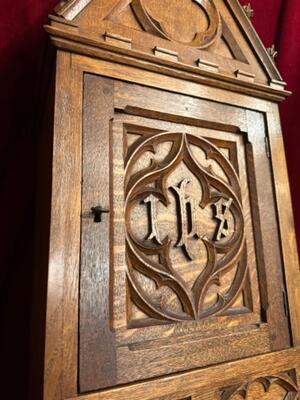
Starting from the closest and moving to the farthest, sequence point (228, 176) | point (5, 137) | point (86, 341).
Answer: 1. point (86, 341)
2. point (228, 176)
3. point (5, 137)

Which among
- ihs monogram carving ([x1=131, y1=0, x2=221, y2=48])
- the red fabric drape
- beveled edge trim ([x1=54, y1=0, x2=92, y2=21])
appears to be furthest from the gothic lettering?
the red fabric drape

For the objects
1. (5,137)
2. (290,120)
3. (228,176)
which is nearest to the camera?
(228,176)

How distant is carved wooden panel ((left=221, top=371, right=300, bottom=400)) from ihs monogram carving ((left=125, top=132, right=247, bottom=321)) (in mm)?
140

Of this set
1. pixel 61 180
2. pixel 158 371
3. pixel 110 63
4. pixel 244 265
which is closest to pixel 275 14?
pixel 110 63

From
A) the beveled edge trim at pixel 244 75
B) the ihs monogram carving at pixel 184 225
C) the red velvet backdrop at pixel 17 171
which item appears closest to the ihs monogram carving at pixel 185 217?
the ihs monogram carving at pixel 184 225

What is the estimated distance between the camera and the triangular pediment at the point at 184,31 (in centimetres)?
63

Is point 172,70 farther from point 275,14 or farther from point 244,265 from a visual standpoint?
point 275,14

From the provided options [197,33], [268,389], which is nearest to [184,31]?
[197,33]

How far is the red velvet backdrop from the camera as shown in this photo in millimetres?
836

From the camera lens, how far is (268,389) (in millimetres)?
609

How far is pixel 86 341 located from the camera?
0.48 m

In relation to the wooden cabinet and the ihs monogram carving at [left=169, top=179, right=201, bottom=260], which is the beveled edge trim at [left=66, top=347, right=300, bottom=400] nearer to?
the wooden cabinet

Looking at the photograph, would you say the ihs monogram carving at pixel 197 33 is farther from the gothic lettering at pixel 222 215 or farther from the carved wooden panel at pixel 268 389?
the carved wooden panel at pixel 268 389

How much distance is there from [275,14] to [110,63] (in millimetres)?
1003
